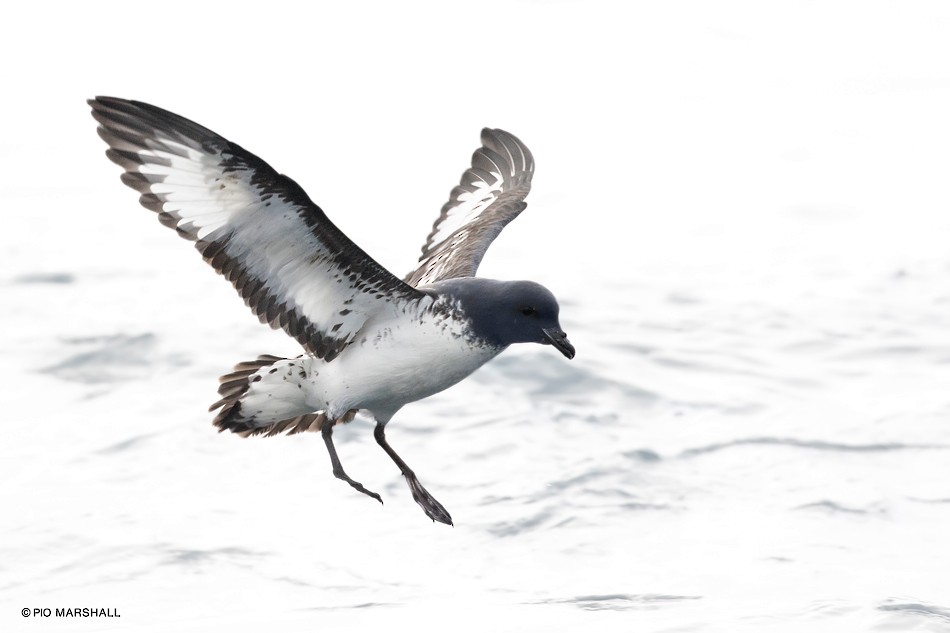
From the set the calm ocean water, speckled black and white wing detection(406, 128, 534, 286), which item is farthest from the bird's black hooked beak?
the calm ocean water

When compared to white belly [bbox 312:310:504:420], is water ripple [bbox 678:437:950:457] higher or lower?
lower

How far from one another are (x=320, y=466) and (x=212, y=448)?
95 cm

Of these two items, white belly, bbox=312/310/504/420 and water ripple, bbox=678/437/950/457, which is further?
water ripple, bbox=678/437/950/457

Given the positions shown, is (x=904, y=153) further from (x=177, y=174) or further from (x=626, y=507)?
(x=177, y=174)

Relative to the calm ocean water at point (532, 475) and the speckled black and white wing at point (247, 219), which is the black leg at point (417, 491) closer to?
the speckled black and white wing at point (247, 219)

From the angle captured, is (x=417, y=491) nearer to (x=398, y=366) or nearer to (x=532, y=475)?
(x=398, y=366)

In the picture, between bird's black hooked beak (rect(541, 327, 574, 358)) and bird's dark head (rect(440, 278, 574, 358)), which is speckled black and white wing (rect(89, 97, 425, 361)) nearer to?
bird's dark head (rect(440, 278, 574, 358))

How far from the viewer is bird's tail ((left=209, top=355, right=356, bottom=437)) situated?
29.7 ft

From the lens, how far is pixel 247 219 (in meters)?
8.38

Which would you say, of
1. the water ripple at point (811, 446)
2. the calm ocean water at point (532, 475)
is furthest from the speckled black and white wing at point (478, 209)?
the water ripple at point (811, 446)

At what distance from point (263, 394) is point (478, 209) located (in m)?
2.96

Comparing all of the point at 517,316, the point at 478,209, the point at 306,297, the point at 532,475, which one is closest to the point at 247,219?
the point at 306,297

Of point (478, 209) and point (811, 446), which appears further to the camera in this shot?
point (811, 446)

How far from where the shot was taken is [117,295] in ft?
53.5
